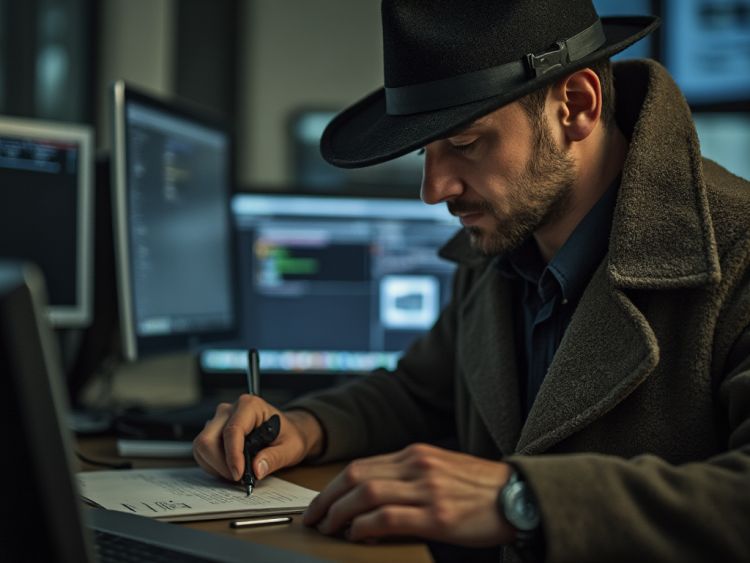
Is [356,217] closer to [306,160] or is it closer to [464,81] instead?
[306,160]

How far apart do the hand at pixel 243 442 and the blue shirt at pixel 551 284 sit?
298 millimetres

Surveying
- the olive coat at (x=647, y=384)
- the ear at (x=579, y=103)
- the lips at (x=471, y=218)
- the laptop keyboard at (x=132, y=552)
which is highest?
the ear at (x=579, y=103)

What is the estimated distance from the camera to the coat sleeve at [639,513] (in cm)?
70

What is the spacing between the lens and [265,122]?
260cm

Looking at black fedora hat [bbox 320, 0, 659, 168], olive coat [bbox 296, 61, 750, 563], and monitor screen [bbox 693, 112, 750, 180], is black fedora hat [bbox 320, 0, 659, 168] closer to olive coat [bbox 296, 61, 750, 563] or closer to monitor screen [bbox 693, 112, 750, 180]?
olive coat [bbox 296, 61, 750, 563]

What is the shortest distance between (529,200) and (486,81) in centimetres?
19

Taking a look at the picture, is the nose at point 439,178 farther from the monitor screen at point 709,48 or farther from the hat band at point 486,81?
the monitor screen at point 709,48

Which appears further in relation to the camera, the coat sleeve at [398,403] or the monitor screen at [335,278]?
the monitor screen at [335,278]

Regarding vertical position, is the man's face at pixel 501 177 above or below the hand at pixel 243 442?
above

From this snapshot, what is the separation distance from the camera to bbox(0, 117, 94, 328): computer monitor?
5.50 feet

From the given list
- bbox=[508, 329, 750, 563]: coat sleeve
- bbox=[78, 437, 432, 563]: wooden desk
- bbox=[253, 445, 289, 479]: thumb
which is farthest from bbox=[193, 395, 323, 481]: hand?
bbox=[508, 329, 750, 563]: coat sleeve

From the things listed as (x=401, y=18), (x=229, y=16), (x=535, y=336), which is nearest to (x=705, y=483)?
(x=535, y=336)

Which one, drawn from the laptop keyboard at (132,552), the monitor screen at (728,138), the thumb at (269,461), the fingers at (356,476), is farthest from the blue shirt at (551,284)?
the monitor screen at (728,138)

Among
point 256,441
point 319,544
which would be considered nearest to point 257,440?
point 256,441
